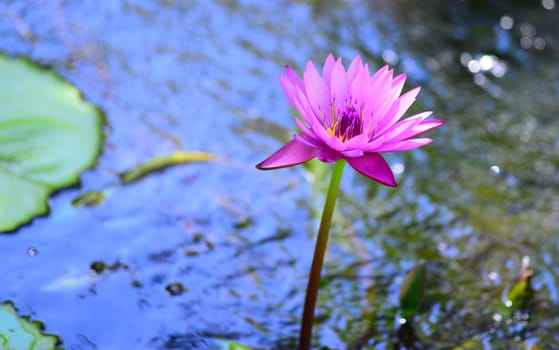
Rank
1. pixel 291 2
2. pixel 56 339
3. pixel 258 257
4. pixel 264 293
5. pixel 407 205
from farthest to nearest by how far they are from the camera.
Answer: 1. pixel 291 2
2. pixel 407 205
3. pixel 258 257
4. pixel 264 293
5. pixel 56 339

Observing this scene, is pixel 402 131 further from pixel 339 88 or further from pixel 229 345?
pixel 229 345

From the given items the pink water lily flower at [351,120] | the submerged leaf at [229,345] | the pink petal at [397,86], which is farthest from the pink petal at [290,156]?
the submerged leaf at [229,345]

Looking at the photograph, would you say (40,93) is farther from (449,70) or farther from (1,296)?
(449,70)

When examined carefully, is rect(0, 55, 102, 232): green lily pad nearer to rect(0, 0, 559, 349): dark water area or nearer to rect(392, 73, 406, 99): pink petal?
rect(0, 0, 559, 349): dark water area

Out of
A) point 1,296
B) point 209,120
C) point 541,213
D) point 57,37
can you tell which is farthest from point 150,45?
point 541,213

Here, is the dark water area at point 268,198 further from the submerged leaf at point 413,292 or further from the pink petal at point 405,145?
the pink petal at point 405,145

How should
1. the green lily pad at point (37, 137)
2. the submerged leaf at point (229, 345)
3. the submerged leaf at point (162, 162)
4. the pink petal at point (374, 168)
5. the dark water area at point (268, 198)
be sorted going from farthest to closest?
the submerged leaf at point (162, 162) → the green lily pad at point (37, 137) → the dark water area at point (268, 198) → the submerged leaf at point (229, 345) → the pink petal at point (374, 168)

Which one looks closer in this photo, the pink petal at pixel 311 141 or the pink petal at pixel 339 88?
the pink petal at pixel 311 141
